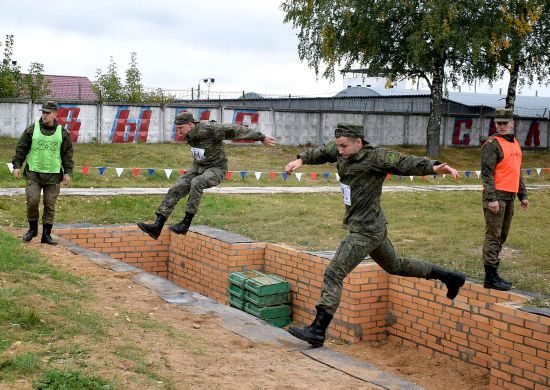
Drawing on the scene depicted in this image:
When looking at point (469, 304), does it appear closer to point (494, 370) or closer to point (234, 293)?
point (494, 370)

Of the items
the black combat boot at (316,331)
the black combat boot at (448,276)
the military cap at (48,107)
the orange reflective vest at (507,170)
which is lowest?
the black combat boot at (316,331)

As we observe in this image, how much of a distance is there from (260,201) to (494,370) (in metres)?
8.25

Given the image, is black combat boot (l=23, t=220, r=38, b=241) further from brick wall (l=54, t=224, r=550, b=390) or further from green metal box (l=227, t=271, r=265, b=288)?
green metal box (l=227, t=271, r=265, b=288)

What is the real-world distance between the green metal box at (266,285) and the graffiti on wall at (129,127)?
16929 mm

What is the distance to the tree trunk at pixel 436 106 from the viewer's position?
2453 centimetres

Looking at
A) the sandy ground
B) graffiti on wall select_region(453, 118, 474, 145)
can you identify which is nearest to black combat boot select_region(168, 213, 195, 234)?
the sandy ground

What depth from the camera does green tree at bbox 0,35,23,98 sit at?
79.4 ft

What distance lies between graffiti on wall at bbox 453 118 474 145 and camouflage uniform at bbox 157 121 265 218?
986 inches

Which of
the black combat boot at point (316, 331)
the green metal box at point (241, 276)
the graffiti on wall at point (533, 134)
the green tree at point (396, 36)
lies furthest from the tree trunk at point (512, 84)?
the black combat boot at point (316, 331)

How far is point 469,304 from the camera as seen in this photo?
20.9 ft

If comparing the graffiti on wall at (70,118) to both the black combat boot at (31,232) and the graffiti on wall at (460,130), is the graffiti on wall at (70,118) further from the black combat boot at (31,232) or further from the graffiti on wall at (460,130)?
the graffiti on wall at (460,130)

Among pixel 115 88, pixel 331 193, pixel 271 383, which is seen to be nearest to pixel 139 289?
pixel 271 383

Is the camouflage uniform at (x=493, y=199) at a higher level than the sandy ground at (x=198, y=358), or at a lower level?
higher

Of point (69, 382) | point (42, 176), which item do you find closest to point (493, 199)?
point (69, 382)
